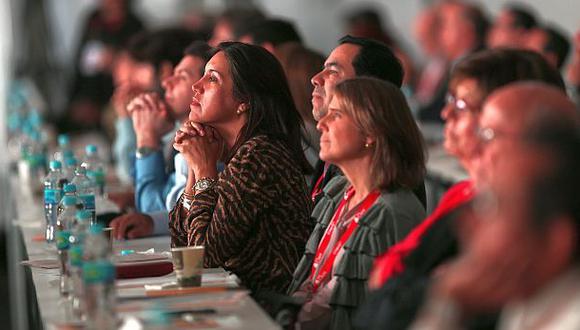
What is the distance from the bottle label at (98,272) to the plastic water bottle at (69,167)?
2166 millimetres

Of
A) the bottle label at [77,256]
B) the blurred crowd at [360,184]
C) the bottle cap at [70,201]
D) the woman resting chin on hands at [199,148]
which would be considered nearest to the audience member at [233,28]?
the blurred crowd at [360,184]

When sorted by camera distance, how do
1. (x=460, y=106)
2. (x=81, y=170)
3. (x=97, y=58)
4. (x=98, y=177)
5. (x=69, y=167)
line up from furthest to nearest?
(x=97, y=58), (x=98, y=177), (x=69, y=167), (x=81, y=170), (x=460, y=106)

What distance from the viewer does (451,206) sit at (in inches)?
110

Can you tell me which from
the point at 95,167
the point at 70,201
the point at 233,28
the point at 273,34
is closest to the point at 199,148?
the point at 70,201

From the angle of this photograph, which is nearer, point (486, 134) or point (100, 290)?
point (486, 134)

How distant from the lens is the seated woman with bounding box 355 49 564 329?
8.73 feet

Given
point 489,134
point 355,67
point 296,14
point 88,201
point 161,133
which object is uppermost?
point 489,134

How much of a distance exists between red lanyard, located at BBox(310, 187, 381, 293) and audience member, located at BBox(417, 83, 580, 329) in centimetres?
123

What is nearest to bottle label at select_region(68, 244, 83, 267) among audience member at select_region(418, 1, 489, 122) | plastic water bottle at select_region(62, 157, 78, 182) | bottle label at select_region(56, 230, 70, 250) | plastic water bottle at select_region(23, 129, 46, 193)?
bottle label at select_region(56, 230, 70, 250)

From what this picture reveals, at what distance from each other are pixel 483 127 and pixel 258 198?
4.21 ft

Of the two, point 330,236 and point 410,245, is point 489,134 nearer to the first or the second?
point 410,245

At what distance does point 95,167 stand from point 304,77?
136 cm

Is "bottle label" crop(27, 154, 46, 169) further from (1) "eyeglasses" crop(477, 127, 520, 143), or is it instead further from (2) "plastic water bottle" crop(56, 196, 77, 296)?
(1) "eyeglasses" crop(477, 127, 520, 143)

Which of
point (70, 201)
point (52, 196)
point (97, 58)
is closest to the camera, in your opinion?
point (70, 201)
